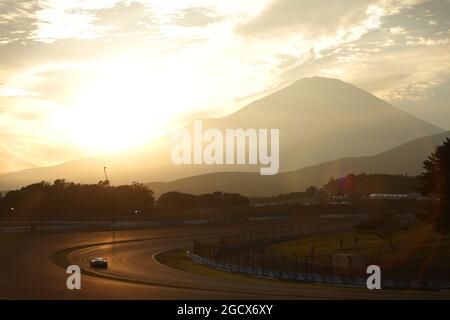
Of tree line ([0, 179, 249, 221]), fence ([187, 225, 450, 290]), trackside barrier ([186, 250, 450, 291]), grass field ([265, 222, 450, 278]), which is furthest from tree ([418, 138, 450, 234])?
tree line ([0, 179, 249, 221])

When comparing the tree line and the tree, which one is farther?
the tree line

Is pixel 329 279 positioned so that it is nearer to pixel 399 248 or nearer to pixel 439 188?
pixel 399 248

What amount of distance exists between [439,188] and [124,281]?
1688 inches

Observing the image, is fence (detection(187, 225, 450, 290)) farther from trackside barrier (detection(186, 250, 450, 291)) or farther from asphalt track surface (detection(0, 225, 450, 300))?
asphalt track surface (detection(0, 225, 450, 300))

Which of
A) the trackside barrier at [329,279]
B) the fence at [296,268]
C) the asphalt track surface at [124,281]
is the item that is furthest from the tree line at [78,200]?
the trackside barrier at [329,279]

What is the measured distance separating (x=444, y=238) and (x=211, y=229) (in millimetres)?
47912

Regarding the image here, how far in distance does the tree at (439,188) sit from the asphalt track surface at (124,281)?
28750 mm

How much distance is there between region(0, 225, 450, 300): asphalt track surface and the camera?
4134 cm

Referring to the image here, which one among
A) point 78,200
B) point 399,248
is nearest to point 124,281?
point 399,248

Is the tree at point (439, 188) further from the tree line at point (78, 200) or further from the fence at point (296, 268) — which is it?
the tree line at point (78, 200)

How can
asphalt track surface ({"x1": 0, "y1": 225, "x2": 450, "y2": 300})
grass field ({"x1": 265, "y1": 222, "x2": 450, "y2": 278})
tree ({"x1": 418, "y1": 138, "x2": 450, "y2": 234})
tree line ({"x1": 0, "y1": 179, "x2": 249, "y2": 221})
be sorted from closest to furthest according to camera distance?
asphalt track surface ({"x1": 0, "y1": 225, "x2": 450, "y2": 300}) → grass field ({"x1": 265, "y1": 222, "x2": 450, "y2": 278}) → tree ({"x1": 418, "y1": 138, "x2": 450, "y2": 234}) → tree line ({"x1": 0, "y1": 179, "x2": 249, "y2": 221})

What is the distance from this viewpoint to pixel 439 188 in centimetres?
7512

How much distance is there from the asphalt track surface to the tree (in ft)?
94.3

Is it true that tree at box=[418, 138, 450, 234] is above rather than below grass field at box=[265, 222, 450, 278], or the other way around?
above
